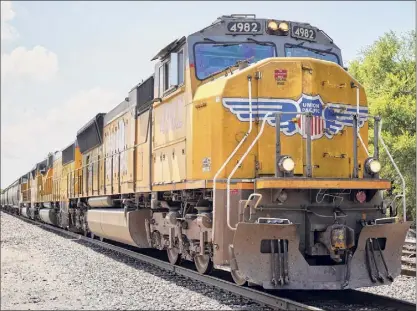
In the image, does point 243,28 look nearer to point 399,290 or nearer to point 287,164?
point 287,164

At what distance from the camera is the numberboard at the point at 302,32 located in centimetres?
822

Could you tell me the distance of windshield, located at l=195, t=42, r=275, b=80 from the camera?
26.0 ft

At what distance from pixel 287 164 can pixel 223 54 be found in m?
2.31

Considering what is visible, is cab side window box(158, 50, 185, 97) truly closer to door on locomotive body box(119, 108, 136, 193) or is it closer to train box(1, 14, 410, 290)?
train box(1, 14, 410, 290)

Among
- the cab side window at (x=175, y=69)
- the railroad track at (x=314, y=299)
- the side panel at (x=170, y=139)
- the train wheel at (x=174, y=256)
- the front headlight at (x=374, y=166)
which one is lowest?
the railroad track at (x=314, y=299)

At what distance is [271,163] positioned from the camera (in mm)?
7086

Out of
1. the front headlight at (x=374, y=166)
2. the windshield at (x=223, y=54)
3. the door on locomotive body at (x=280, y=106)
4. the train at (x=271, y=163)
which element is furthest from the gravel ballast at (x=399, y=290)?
the windshield at (x=223, y=54)

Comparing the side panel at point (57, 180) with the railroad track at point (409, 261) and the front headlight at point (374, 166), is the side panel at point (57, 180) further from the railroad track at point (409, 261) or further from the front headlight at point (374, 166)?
the front headlight at point (374, 166)

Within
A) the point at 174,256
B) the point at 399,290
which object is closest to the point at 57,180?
the point at 174,256

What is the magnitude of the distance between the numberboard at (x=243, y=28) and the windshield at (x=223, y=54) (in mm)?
182

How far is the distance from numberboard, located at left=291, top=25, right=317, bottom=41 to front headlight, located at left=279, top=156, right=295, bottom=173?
252 centimetres

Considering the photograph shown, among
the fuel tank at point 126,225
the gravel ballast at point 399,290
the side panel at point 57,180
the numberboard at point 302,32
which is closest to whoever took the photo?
the gravel ballast at point 399,290

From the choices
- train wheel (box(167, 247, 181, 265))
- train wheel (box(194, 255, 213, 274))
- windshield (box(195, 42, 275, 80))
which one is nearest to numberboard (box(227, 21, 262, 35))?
windshield (box(195, 42, 275, 80))

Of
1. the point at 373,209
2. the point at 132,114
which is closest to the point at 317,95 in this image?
the point at 373,209
